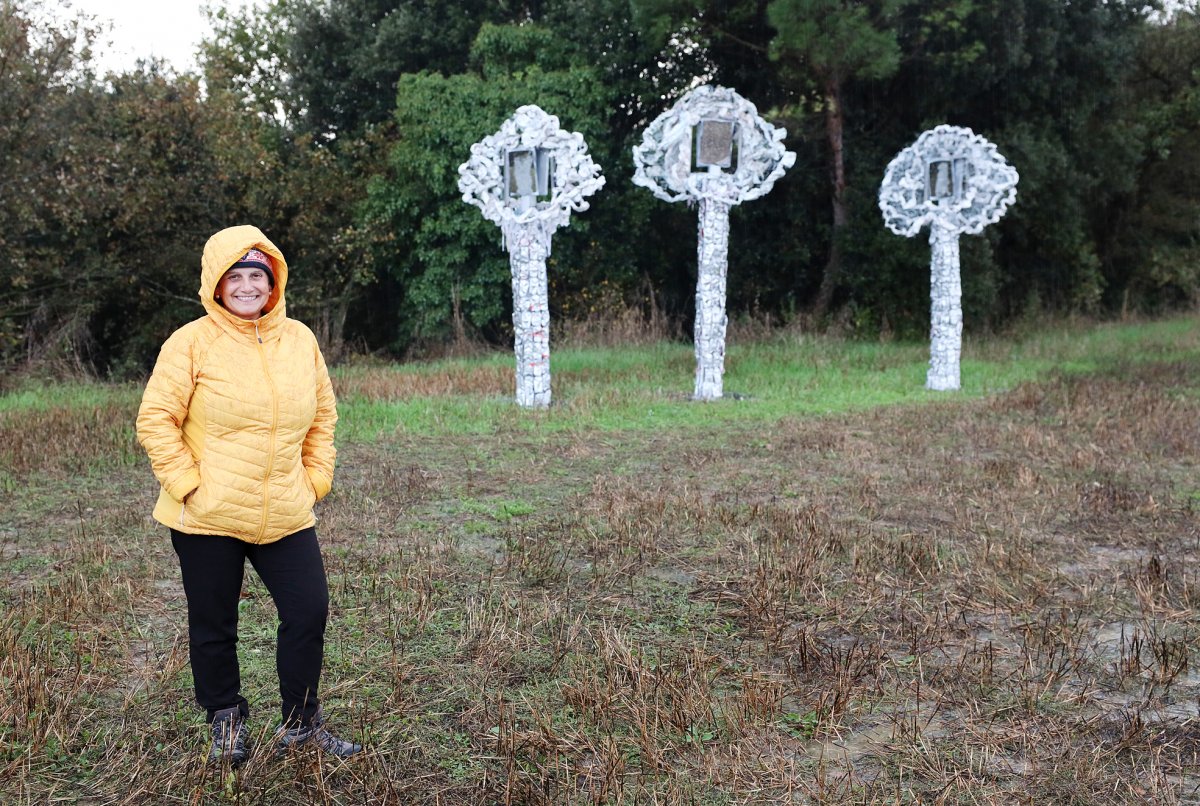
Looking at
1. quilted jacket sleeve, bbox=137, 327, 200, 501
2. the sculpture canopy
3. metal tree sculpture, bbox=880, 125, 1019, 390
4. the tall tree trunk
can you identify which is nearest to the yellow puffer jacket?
quilted jacket sleeve, bbox=137, 327, 200, 501

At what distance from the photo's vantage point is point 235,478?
308 cm

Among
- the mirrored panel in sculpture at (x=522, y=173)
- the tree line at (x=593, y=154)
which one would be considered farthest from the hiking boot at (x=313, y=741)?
the tree line at (x=593, y=154)

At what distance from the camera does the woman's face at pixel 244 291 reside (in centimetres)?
312

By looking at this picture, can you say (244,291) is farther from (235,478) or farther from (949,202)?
(949,202)

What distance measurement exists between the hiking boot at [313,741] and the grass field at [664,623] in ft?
0.29

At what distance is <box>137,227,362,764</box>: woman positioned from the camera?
3061mm

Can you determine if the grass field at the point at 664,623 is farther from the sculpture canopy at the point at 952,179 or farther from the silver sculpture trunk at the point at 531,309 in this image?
the sculpture canopy at the point at 952,179

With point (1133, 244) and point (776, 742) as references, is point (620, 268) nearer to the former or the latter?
point (1133, 244)

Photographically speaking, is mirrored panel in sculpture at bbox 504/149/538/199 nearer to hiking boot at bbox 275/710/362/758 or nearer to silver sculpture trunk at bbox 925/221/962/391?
silver sculpture trunk at bbox 925/221/962/391

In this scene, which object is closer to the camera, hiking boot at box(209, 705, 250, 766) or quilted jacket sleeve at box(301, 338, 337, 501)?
hiking boot at box(209, 705, 250, 766)

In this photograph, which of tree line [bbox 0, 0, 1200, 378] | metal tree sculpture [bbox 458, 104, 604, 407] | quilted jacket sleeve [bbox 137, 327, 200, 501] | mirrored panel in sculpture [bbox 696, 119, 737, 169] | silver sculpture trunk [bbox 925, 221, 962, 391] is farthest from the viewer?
tree line [bbox 0, 0, 1200, 378]

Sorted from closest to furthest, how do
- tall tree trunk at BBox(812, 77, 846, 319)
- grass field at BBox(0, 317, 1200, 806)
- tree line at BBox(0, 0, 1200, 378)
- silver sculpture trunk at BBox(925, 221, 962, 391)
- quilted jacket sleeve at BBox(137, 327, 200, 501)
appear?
1. quilted jacket sleeve at BBox(137, 327, 200, 501)
2. grass field at BBox(0, 317, 1200, 806)
3. silver sculpture trunk at BBox(925, 221, 962, 391)
4. tree line at BBox(0, 0, 1200, 378)
5. tall tree trunk at BBox(812, 77, 846, 319)

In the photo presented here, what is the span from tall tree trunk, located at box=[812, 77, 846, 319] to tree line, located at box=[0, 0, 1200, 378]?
0.07 meters

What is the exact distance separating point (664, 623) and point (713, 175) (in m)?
7.60
